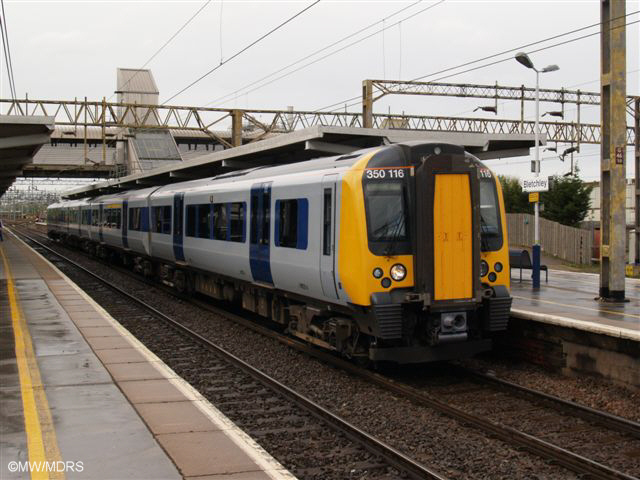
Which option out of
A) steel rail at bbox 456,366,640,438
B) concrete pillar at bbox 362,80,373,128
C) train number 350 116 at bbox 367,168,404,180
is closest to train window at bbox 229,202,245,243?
train number 350 116 at bbox 367,168,404,180

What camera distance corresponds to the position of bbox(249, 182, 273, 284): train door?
12.3 meters

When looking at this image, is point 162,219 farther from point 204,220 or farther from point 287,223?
point 287,223

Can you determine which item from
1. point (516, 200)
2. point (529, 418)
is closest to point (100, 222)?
point (529, 418)

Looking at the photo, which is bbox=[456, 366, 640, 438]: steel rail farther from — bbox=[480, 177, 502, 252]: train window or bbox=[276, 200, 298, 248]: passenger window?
bbox=[276, 200, 298, 248]: passenger window

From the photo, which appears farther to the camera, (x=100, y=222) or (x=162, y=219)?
(x=100, y=222)

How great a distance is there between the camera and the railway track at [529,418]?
6652 millimetres

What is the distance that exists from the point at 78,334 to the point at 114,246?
1738cm

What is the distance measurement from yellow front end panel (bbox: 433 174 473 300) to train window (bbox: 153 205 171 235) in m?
11.6

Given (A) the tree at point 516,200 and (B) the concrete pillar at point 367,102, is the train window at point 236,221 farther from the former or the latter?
(A) the tree at point 516,200

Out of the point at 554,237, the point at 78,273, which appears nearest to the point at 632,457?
the point at 78,273

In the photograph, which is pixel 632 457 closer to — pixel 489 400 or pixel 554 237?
pixel 489 400

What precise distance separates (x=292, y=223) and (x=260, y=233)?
1.55 metres

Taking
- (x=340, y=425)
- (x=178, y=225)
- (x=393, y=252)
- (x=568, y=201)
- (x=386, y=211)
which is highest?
(x=568, y=201)

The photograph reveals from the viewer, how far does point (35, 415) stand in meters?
6.76
